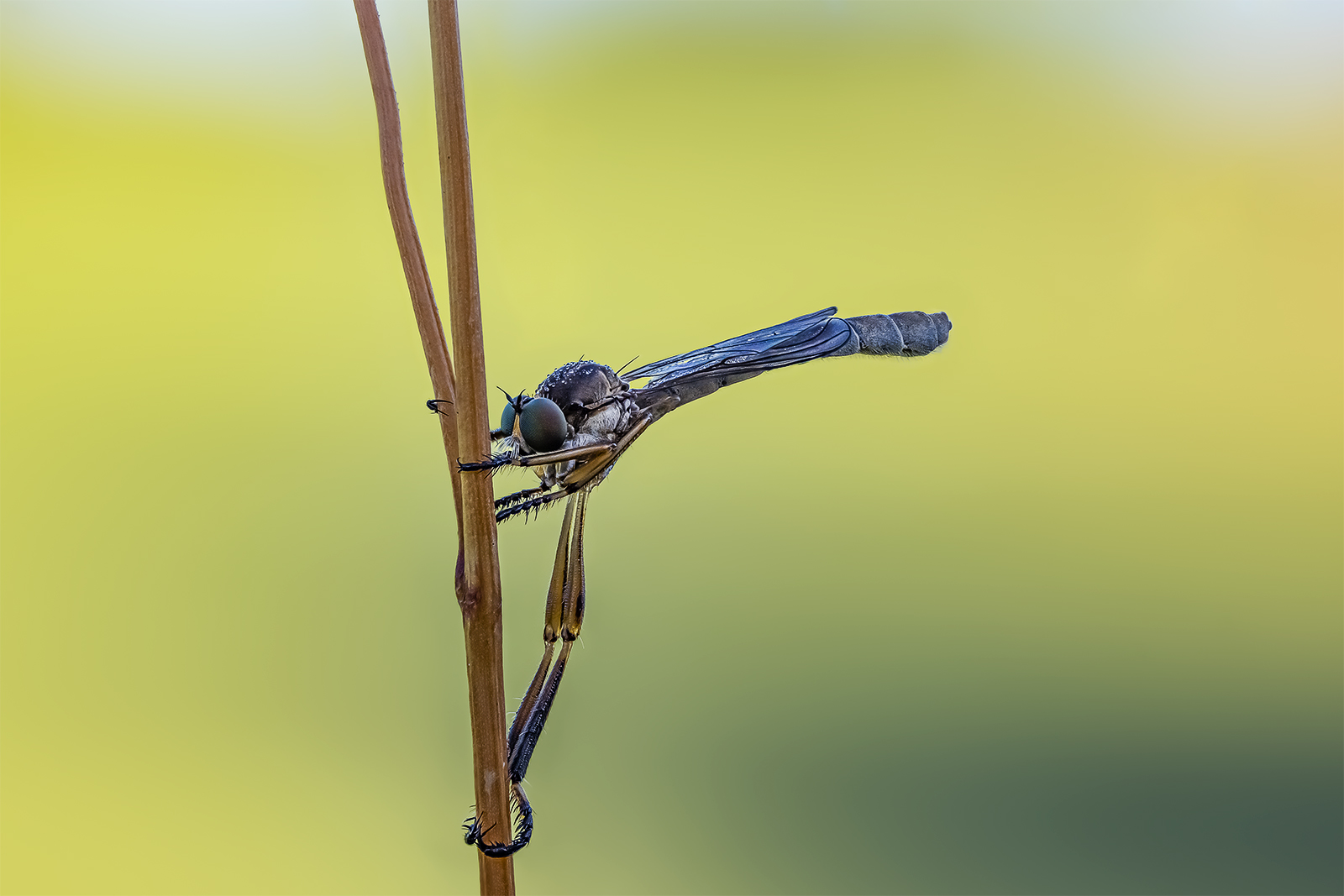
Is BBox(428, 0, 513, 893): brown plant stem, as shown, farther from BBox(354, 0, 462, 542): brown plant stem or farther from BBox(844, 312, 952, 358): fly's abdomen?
BBox(844, 312, 952, 358): fly's abdomen

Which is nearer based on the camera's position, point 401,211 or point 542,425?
point 401,211

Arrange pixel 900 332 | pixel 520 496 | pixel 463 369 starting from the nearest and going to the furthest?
pixel 463 369
pixel 520 496
pixel 900 332

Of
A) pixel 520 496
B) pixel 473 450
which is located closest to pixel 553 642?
pixel 520 496

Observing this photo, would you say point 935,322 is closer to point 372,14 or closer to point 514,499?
point 514,499

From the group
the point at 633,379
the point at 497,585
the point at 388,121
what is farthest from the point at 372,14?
the point at 633,379

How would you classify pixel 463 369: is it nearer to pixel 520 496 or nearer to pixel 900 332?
pixel 520 496

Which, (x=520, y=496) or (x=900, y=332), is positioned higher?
(x=900, y=332)

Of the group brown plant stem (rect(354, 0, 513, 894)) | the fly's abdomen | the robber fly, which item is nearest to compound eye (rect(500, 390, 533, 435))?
the robber fly

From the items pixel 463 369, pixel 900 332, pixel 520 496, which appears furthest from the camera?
pixel 900 332
